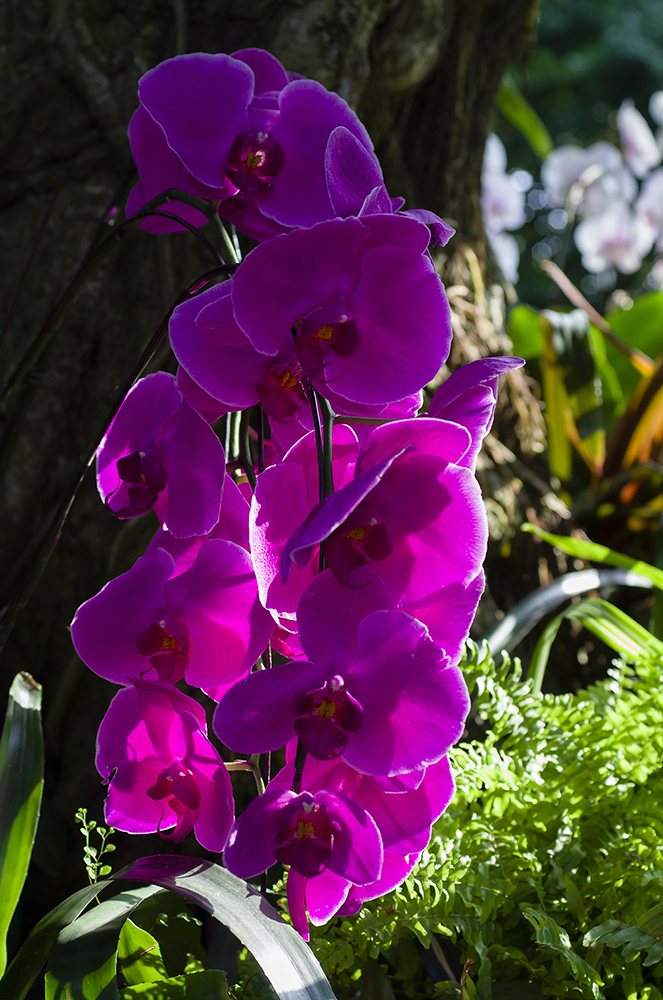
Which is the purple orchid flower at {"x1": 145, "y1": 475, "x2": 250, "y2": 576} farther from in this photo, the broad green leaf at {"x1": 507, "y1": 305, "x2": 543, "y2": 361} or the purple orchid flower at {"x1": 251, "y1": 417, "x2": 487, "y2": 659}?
the broad green leaf at {"x1": 507, "y1": 305, "x2": 543, "y2": 361}

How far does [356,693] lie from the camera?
0.36 metres

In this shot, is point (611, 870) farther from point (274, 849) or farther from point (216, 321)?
point (216, 321)

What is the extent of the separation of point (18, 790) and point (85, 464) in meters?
0.25

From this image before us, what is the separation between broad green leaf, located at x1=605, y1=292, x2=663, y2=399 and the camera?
1.74 metres

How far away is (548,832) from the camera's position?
60 centimetres

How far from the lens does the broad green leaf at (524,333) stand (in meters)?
1.61

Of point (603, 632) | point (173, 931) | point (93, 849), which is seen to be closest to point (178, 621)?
point (93, 849)

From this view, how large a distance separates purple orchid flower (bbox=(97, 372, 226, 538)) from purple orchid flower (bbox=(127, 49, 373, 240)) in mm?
135

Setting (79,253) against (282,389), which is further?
(79,253)

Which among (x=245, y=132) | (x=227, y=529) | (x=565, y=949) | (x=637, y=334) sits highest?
(x=245, y=132)

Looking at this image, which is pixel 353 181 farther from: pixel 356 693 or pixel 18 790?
pixel 18 790

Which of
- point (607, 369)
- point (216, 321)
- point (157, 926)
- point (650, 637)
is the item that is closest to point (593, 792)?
point (650, 637)

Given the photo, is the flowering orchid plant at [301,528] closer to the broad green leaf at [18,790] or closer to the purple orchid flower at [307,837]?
the purple orchid flower at [307,837]

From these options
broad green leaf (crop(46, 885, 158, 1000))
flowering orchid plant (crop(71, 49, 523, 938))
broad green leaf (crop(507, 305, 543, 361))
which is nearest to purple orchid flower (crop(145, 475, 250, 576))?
flowering orchid plant (crop(71, 49, 523, 938))
